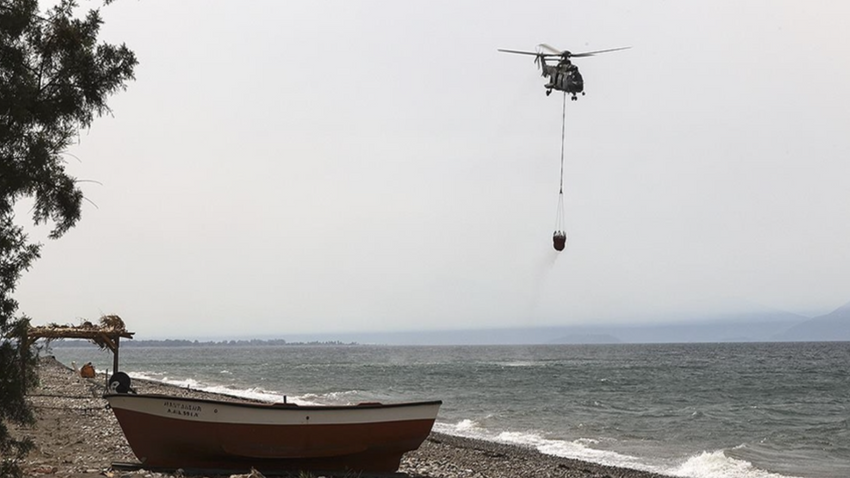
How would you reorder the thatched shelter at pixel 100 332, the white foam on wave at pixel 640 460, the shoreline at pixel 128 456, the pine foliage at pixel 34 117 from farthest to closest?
the thatched shelter at pixel 100 332, the white foam on wave at pixel 640 460, the shoreline at pixel 128 456, the pine foliage at pixel 34 117

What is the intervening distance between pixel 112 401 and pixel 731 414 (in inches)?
1259

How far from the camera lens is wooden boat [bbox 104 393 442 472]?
14.5m

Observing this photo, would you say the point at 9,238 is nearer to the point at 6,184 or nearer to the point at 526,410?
the point at 6,184

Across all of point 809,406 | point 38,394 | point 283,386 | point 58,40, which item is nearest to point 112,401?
point 58,40

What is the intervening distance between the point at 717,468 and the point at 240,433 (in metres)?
14.6

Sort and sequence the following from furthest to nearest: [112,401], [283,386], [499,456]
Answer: [283,386] → [499,456] → [112,401]

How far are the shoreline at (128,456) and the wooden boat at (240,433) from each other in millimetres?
841

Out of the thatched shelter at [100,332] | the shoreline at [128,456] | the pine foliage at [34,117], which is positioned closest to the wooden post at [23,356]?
the pine foliage at [34,117]

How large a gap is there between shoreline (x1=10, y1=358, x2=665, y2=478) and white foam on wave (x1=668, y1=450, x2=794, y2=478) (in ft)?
6.84

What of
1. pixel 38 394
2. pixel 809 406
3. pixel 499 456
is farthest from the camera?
pixel 809 406

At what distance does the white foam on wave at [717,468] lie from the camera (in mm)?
21297

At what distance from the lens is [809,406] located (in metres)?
42.3

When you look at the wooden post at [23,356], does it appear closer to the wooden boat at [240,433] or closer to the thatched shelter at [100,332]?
the wooden boat at [240,433]

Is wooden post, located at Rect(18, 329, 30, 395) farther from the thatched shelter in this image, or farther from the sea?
the thatched shelter
